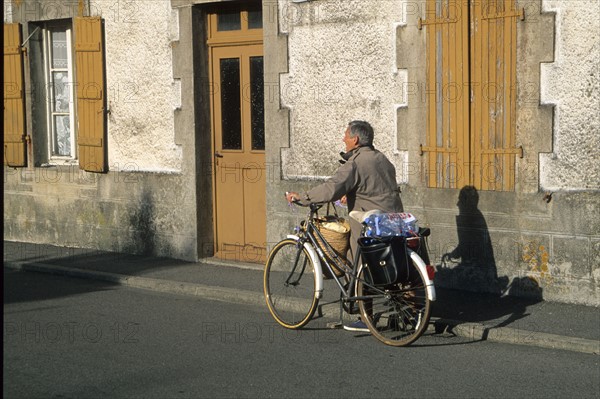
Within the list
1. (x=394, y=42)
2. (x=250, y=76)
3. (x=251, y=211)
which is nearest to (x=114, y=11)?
(x=250, y=76)

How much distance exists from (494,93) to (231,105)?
3.67m

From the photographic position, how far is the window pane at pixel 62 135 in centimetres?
1396

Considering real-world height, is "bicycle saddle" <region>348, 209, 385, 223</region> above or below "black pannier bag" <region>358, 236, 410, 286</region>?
above

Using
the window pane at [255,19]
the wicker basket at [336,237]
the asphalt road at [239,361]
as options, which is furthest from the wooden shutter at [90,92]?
the wicker basket at [336,237]

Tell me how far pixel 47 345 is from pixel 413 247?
9.67 ft

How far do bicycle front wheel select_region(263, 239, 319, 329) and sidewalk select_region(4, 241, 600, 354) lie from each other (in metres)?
0.40

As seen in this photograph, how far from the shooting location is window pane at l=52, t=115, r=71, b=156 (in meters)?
14.0

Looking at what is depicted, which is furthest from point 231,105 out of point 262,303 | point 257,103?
point 262,303

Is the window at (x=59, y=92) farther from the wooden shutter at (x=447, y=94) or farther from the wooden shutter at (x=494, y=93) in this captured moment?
the wooden shutter at (x=494, y=93)

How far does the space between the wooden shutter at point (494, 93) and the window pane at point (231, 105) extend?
3.33 m

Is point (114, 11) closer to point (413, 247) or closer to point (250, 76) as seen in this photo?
point (250, 76)

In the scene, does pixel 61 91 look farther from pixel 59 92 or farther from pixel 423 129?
pixel 423 129

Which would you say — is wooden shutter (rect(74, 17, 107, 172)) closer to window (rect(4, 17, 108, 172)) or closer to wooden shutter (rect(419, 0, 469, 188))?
window (rect(4, 17, 108, 172))

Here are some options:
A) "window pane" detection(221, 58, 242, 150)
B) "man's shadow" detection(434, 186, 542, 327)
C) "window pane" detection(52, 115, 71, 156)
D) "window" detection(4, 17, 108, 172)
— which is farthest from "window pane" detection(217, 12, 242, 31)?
"man's shadow" detection(434, 186, 542, 327)
